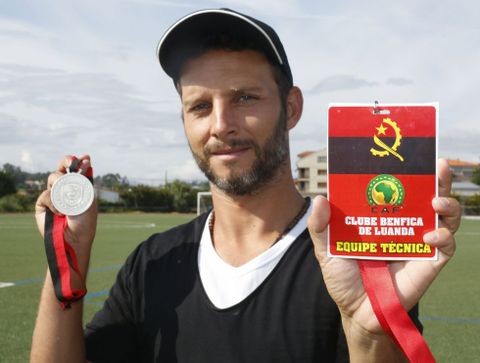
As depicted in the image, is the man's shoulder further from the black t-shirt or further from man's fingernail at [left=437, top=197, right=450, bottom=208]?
man's fingernail at [left=437, top=197, right=450, bottom=208]

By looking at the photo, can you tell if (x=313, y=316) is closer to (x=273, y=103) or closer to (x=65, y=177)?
(x=273, y=103)

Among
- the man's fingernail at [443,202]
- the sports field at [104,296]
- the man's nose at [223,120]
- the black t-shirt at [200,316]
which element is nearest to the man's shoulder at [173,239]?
the black t-shirt at [200,316]

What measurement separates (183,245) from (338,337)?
590 millimetres

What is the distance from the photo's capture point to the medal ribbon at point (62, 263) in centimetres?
199

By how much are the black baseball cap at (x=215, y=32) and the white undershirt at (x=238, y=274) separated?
0.53m

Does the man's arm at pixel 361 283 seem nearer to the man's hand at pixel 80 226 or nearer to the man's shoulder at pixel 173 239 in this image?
the man's shoulder at pixel 173 239

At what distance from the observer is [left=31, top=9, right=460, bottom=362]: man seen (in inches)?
71.9

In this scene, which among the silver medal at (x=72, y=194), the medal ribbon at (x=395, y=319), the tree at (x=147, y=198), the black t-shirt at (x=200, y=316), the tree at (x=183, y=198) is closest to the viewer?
the medal ribbon at (x=395, y=319)

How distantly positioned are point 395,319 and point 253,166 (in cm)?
65

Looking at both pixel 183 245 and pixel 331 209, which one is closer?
pixel 331 209

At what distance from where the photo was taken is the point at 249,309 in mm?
1850

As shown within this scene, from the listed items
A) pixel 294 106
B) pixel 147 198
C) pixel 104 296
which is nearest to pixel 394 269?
pixel 294 106

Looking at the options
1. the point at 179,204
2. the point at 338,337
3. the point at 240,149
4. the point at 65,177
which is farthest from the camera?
the point at 179,204

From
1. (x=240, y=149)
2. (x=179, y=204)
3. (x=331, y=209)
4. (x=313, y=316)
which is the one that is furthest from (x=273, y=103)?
(x=179, y=204)
